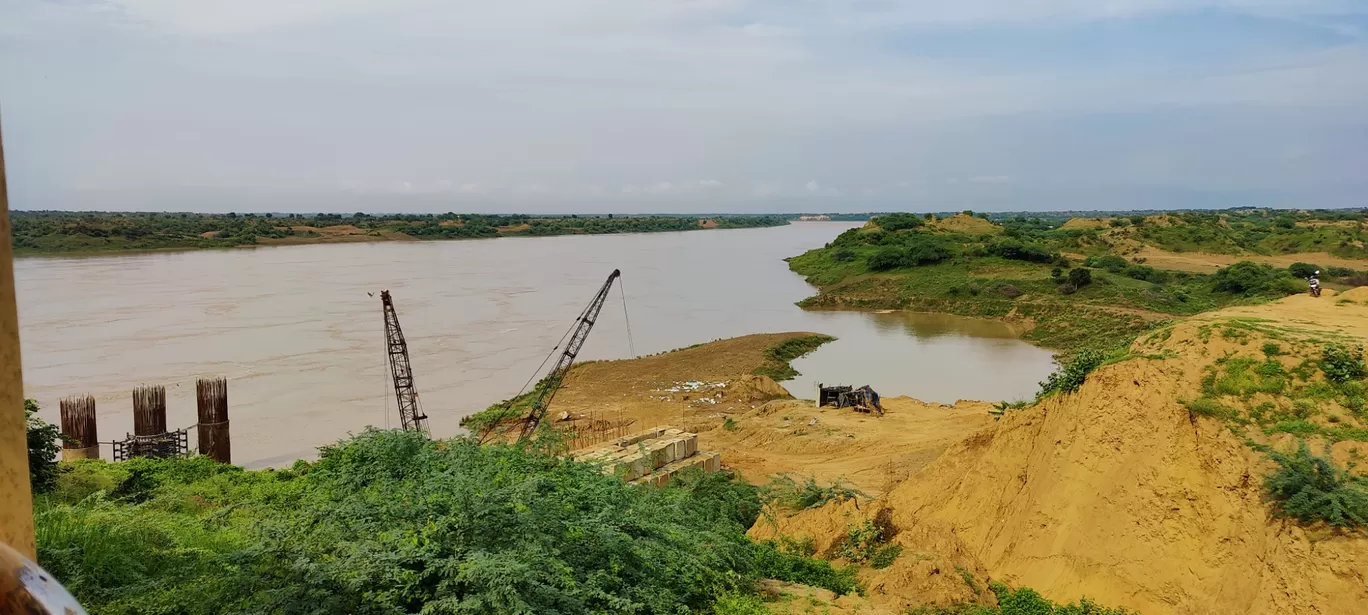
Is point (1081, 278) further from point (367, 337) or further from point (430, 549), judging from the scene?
point (430, 549)

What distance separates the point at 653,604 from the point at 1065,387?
8307 mm

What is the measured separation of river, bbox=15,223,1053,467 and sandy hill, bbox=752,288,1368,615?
17.0m

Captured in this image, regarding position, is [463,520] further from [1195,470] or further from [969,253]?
[969,253]

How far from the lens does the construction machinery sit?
2459 cm

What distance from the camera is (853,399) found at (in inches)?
1000

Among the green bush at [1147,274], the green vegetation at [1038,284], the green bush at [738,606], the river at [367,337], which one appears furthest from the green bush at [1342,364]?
the green bush at [1147,274]

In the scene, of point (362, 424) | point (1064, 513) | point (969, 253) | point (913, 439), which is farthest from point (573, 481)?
point (969, 253)

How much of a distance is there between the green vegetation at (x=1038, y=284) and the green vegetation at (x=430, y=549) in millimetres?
31476

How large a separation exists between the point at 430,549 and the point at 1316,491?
32.4ft

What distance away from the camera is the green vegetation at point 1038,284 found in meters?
40.5

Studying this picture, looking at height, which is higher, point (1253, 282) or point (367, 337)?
point (1253, 282)

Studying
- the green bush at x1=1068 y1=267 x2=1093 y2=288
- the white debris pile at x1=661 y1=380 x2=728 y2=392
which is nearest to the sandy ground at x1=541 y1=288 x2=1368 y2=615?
the white debris pile at x1=661 y1=380 x2=728 y2=392

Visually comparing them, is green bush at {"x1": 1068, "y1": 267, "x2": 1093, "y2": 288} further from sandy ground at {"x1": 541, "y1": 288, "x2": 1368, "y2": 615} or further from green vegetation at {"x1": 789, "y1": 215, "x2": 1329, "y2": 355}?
sandy ground at {"x1": 541, "y1": 288, "x2": 1368, "y2": 615}

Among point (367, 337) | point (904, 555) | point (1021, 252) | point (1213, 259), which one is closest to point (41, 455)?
point (904, 555)
